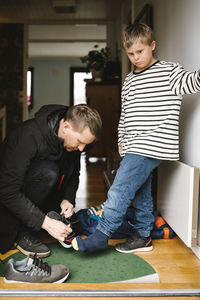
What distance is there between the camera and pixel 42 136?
A: 168 centimetres

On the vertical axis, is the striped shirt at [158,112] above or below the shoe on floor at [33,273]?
above

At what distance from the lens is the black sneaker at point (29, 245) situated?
174 centimetres

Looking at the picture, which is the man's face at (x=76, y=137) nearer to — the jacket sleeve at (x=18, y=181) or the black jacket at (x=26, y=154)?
the black jacket at (x=26, y=154)

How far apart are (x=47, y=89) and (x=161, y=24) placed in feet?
29.5

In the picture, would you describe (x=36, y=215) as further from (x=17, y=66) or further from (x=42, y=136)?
(x=17, y=66)

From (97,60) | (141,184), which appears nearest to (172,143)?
(141,184)

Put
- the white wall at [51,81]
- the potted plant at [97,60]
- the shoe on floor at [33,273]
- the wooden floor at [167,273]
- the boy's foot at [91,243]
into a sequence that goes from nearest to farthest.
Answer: the wooden floor at [167,273] < the shoe on floor at [33,273] < the boy's foot at [91,243] < the potted plant at [97,60] < the white wall at [51,81]

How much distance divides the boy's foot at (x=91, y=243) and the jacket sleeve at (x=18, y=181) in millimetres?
200

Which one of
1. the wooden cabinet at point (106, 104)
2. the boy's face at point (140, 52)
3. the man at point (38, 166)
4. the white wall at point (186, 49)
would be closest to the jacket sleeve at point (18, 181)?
the man at point (38, 166)

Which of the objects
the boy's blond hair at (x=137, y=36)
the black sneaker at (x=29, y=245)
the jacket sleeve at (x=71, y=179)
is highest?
the boy's blond hair at (x=137, y=36)

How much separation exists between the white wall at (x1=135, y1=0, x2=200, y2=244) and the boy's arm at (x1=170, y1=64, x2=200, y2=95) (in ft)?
0.41

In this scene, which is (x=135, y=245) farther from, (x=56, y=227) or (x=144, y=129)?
(x=144, y=129)

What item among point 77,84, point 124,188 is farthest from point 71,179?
point 77,84

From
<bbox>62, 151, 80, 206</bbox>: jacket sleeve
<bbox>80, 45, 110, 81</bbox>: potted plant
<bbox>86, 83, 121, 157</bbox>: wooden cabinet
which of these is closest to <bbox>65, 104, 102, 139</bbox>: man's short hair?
<bbox>62, 151, 80, 206</bbox>: jacket sleeve
